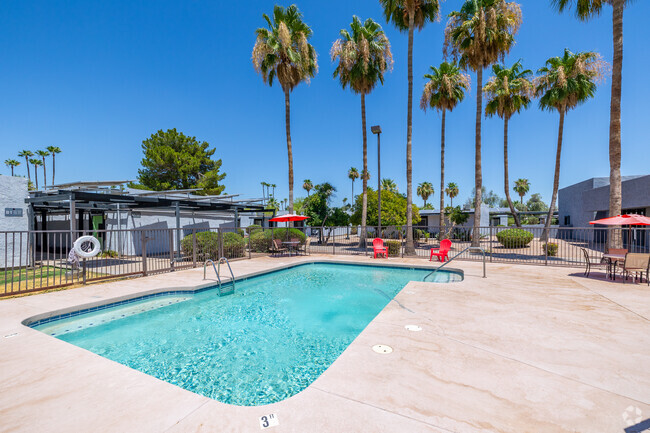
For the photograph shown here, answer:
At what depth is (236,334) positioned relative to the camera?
476cm

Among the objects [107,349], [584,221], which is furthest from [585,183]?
[107,349]

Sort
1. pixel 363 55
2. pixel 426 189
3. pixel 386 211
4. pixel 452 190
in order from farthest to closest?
1. pixel 426 189
2. pixel 452 190
3. pixel 386 211
4. pixel 363 55

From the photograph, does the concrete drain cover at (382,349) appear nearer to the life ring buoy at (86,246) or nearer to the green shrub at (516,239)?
the life ring buoy at (86,246)

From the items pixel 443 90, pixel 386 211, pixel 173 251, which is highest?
pixel 443 90

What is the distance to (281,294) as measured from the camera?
7.42m

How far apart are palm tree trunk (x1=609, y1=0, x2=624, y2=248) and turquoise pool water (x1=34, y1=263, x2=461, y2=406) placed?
808 cm

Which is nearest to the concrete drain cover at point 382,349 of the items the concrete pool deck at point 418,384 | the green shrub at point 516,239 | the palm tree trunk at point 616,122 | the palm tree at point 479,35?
the concrete pool deck at point 418,384

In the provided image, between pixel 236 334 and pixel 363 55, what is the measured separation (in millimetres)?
15765

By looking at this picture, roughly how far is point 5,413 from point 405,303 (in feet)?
16.3

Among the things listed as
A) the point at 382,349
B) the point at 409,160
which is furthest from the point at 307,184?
the point at 382,349

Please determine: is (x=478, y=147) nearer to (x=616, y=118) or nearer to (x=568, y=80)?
(x=616, y=118)

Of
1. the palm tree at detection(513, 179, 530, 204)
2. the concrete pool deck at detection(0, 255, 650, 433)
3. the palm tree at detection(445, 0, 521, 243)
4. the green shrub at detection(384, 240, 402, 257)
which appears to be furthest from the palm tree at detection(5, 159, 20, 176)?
the palm tree at detection(513, 179, 530, 204)

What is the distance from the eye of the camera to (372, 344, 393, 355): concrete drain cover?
10.4 feet

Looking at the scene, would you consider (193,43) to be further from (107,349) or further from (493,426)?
(493,426)
